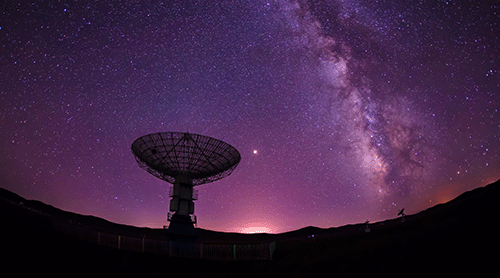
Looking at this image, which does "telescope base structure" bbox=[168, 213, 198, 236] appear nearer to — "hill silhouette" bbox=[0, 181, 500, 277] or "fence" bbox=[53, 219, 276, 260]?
"fence" bbox=[53, 219, 276, 260]

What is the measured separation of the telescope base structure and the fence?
1004 centimetres

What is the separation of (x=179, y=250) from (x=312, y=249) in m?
8.68

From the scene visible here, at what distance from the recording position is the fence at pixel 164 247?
17.2 meters

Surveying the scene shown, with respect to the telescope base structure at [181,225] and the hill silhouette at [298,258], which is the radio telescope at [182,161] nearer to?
the telescope base structure at [181,225]

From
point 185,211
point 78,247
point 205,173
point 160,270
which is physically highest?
point 205,173

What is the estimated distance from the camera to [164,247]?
57.1 feet

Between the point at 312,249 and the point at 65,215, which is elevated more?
the point at 65,215

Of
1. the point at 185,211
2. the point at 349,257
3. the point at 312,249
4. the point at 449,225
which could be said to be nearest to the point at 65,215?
the point at 185,211

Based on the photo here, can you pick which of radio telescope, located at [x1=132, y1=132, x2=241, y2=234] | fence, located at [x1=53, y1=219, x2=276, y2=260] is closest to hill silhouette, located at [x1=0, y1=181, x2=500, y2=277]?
fence, located at [x1=53, y1=219, x2=276, y2=260]

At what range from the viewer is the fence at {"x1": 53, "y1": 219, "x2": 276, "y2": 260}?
17172 millimetres

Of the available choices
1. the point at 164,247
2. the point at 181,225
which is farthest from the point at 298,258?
the point at 181,225

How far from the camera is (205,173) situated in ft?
98.8

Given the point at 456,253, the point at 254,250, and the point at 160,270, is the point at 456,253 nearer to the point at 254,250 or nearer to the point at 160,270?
the point at 254,250

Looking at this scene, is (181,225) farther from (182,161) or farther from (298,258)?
(298,258)
